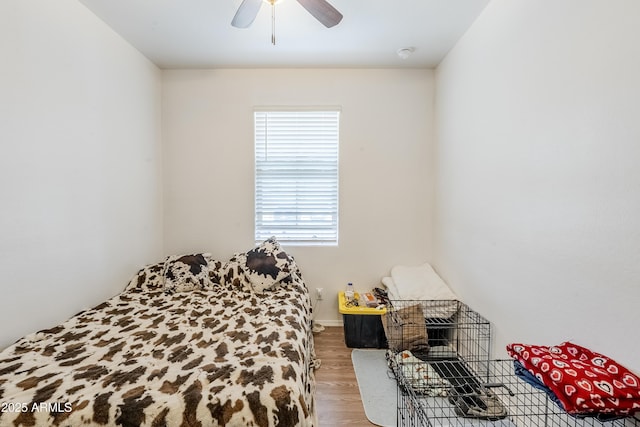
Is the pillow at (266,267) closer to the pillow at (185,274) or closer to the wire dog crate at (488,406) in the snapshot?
the pillow at (185,274)

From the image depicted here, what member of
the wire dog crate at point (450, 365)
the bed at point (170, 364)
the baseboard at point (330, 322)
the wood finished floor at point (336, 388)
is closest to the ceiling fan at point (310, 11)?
the bed at point (170, 364)

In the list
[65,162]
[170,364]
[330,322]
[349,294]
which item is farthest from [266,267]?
[65,162]

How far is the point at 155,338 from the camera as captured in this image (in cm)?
169

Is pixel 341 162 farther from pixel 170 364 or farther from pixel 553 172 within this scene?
pixel 170 364

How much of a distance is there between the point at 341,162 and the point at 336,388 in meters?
2.06

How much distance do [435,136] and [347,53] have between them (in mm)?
1215

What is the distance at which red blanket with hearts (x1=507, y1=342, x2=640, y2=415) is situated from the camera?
0.88 meters

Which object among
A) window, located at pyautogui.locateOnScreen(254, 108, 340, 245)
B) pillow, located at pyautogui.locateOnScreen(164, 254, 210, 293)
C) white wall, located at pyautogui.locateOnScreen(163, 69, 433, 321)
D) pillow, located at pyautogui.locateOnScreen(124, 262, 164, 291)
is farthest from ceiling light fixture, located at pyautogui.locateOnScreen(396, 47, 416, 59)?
pillow, located at pyautogui.locateOnScreen(124, 262, 164, 291)

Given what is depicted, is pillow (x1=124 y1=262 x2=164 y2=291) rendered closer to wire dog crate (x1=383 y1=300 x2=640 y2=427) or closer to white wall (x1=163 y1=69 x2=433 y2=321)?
white wall (x1=163 y1=69 x2=433 y2=321)

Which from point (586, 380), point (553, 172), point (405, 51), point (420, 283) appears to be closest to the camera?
point (586, 380)

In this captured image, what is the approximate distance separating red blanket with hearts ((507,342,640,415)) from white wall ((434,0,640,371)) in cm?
8

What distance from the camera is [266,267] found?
2486 millimetres

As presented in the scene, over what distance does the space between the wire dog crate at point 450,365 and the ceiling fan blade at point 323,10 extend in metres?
2.15

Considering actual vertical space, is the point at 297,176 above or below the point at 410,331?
above
